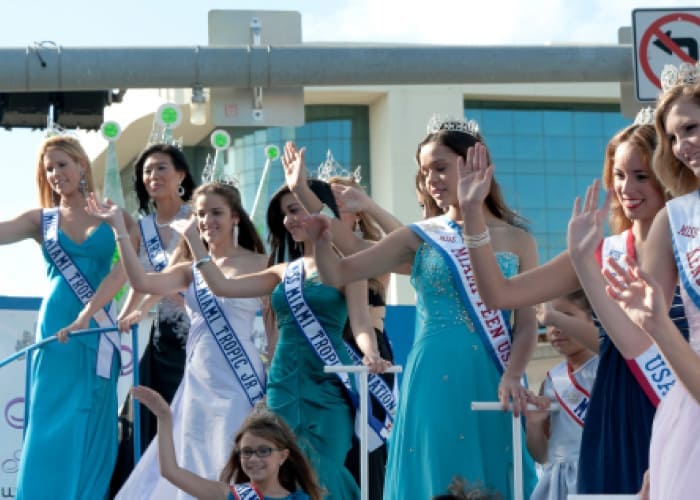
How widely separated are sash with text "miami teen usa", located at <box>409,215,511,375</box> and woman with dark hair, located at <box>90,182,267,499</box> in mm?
1440

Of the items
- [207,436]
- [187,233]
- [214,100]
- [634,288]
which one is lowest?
[207,436]

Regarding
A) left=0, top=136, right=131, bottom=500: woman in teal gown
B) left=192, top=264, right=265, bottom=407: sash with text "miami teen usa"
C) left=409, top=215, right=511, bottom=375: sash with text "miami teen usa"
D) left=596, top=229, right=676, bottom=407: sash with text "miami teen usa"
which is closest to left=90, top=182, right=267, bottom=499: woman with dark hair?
left=192, top=264, right=265, bottom=407: sash with text "miami teen usa"

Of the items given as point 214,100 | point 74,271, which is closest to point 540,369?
point 214,100

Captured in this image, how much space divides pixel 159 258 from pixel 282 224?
1.00 meters

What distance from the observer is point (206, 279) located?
5.57m

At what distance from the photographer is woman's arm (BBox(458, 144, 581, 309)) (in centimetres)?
378

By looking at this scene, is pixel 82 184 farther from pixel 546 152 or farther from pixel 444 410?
pixel 546 152

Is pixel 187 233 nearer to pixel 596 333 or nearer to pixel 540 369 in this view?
pixel 596 333

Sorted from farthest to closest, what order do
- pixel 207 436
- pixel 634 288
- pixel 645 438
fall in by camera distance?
pixel 207 436 < pixel 645 438 < pixel 634 288

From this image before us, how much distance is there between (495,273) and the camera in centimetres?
384

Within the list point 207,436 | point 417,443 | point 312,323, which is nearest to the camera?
point 417,443

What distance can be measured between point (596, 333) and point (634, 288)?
1650 millimetres

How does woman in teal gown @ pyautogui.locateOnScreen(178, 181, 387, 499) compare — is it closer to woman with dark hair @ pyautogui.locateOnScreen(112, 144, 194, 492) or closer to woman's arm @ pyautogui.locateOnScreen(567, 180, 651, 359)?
woman with dark hair @ pyautogui.locateOnScreen(112, 144, 194, 492)

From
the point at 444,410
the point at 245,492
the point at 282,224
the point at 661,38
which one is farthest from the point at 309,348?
the point at 661,38
